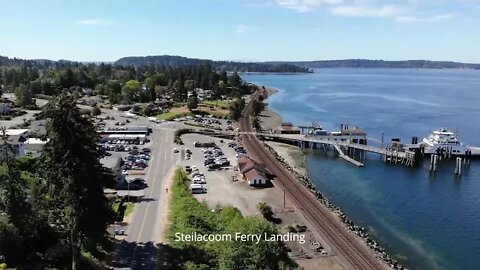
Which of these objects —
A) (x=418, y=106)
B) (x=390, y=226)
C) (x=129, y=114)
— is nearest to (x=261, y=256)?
(x=390, y=226)

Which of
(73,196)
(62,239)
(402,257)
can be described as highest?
(73,196)

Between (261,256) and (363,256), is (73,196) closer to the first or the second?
(261,256)

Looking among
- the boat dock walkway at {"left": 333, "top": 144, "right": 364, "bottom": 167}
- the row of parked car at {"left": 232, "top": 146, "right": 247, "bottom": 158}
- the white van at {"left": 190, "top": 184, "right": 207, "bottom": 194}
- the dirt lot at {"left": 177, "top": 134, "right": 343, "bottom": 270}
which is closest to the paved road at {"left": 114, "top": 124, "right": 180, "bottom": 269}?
the white van at {"left": 190, "top": 184, "right": 207, "bottom": 194}

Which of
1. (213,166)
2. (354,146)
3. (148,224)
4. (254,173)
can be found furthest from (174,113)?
(148,224)

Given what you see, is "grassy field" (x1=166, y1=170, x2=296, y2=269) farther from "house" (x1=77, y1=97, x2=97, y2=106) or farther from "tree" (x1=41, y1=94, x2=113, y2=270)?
"house" (x1=77, y1=97, x2=97, y2=106)

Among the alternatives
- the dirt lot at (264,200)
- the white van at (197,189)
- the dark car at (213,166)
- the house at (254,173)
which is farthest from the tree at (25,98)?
the white van at (197,189)
